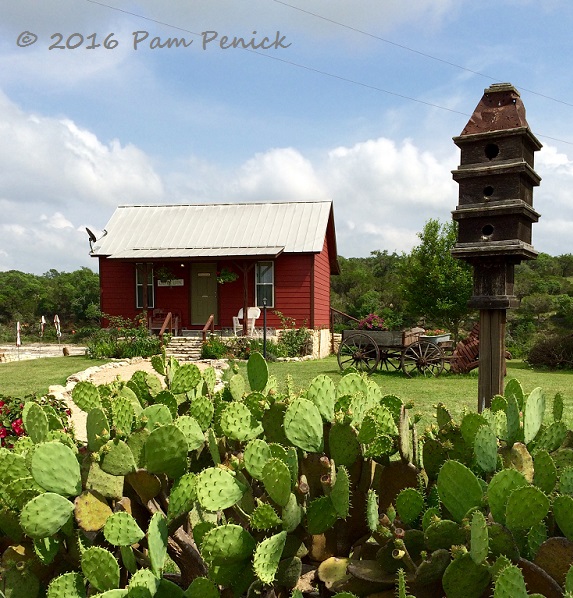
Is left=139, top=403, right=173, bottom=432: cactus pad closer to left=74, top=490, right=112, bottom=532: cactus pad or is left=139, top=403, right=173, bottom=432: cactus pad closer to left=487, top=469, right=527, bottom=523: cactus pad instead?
left=74, top=490, right=112, bottom=532: cactus pad

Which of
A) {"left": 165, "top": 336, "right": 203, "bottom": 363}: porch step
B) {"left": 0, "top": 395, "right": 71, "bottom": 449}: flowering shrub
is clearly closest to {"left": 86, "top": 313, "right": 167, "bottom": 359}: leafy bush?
{"left": 165, "top": 336, "right": 203, "bottom": 363}: porch step

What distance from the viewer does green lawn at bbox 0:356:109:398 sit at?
11.5 metres

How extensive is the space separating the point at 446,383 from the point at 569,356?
7086mm

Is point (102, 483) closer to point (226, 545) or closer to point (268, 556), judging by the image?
point (226, 545)

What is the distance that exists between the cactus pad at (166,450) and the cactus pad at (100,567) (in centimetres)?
29

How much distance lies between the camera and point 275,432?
2.12 m

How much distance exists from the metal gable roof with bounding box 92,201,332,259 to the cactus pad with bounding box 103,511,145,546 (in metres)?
18.3

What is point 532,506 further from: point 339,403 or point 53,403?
point 53,403

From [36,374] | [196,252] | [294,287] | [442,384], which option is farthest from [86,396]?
[294,287]

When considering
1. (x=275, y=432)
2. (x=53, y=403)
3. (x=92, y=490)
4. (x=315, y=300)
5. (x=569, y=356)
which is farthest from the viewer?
(x=315, y=300)

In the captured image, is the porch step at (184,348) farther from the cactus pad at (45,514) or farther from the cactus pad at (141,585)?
the cactus pad at (141,585)

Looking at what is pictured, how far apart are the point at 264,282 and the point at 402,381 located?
951 cm

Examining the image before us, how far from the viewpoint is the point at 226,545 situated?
65.2 inches

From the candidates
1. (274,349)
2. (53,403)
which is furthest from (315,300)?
(53,403)
